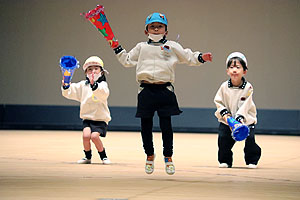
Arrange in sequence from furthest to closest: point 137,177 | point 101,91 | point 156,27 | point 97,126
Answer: point 97,126 < point 101,91 < point 156,27 < point 137,177

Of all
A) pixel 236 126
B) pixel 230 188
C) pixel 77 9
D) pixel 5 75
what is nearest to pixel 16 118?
pixel 5 75

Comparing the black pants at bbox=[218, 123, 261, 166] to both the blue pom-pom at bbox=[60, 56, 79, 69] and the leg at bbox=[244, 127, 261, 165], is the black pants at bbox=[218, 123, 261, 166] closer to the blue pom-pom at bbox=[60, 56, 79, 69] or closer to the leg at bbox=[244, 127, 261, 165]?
the leg at bbox=[244, 127, 261, 165]

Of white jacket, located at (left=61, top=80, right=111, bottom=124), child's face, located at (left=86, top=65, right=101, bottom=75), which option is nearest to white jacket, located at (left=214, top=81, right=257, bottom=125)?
white jacket, located at (left=61, top=80, right=111, bottom=124)

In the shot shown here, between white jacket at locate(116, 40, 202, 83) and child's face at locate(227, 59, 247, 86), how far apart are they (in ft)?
2.78

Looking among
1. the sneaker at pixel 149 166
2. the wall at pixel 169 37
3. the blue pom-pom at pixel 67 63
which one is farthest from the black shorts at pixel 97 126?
the wall at pixel 169 37

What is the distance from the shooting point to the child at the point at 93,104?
573 cm

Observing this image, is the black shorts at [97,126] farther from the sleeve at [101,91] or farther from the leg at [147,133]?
the leg at [147,133]

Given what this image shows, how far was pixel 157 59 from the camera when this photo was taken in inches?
183

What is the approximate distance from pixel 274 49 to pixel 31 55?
185 inches

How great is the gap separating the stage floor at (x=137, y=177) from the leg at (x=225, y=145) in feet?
0.33

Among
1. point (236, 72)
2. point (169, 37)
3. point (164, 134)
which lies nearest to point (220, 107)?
point (236, 72)

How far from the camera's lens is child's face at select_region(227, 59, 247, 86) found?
5542 mm

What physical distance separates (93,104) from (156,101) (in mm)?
1359

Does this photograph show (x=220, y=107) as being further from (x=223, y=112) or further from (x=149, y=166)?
Answer: (x=149, y=166)
